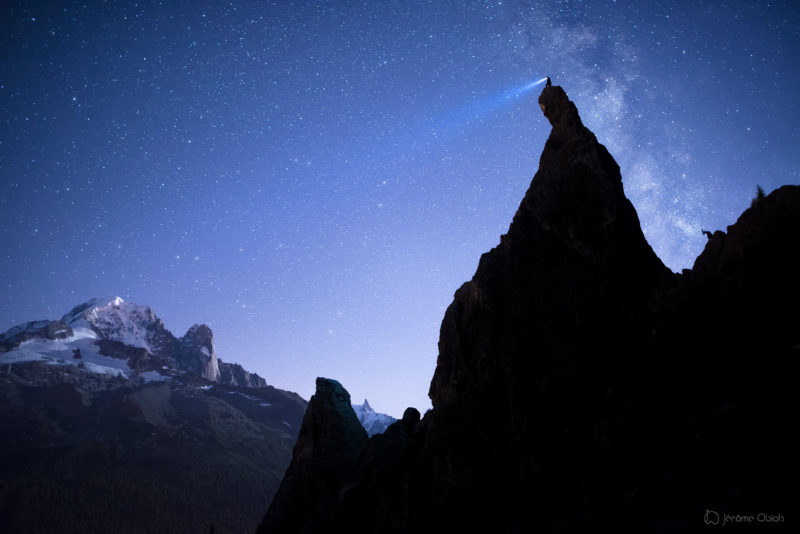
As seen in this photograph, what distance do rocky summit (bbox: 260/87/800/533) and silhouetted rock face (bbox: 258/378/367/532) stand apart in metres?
0.26

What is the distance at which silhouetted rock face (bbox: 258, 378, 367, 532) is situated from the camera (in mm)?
29047

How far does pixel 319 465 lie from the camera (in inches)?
1206

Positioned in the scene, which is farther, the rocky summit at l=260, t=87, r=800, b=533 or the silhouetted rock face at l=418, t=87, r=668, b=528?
the silhouetted rock face at l=418, t=87, r=668, b=528

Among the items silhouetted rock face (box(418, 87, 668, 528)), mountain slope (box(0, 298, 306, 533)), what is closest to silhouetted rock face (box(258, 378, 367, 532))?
silhouetted rock face (box(418, 87, 668, 528))

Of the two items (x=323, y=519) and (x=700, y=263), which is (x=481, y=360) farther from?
(x=323, y=519)

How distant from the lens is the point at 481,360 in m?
22.3

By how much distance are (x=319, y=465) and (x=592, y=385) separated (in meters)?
20.7

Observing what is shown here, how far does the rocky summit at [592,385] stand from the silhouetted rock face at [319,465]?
256 millimetres

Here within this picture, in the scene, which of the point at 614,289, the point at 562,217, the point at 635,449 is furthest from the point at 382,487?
Answer: the point at 562,217

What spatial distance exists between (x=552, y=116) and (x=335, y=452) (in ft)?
93.3
